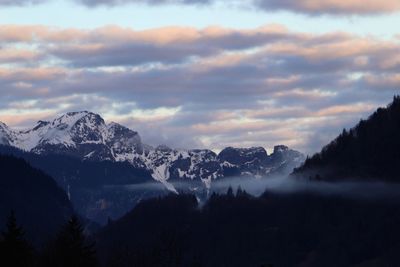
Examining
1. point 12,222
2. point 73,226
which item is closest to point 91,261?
point 73,226

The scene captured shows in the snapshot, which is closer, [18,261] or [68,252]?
[18,261]

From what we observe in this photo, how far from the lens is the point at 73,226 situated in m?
147

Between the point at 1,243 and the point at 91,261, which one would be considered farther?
the point at 91,261

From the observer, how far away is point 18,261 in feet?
414

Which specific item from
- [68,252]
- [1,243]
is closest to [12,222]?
[1,243]

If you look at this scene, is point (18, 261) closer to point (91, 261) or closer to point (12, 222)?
point (12, 222)

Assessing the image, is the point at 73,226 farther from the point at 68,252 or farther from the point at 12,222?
the point at 12,222

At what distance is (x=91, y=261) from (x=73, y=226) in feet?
14.2

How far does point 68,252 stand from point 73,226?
479 cm

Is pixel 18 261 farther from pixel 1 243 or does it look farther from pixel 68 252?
pixel 68 252

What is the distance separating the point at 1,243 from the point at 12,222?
3015mm

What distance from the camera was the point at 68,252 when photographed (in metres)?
142

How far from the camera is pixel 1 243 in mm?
127312

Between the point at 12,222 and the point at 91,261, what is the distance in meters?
19.5
